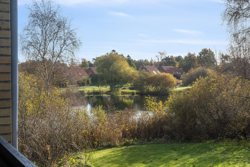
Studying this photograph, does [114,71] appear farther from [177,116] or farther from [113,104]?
[177,116]

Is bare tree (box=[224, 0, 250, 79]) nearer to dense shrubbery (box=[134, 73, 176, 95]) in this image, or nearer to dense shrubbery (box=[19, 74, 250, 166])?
dense shrubbery (box=[19, 74, 250, 166])

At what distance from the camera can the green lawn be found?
9.84 meters

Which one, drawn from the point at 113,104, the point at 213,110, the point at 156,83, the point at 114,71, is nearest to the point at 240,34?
the point at 213,110

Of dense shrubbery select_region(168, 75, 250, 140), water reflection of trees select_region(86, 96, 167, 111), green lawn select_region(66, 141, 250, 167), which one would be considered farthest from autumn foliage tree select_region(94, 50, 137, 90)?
green lawn select_region(66, 141, 250, 167)

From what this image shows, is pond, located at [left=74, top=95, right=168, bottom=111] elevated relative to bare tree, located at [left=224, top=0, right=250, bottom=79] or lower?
lower

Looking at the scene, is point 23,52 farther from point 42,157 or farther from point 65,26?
point 42,157

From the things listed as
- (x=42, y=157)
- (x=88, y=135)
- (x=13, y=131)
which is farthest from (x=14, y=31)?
(x=88, y=135)

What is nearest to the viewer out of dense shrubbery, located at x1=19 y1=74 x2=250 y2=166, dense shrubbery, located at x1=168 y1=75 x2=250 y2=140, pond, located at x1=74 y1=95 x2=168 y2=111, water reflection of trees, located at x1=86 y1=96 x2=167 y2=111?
dense shrubbery, located at x1=19 y1=74 x2=250 y2=166

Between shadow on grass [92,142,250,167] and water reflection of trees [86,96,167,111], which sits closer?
shadow on grass [92,142,250,167]

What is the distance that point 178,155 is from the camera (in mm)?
10844

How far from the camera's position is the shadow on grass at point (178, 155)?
9898 millimetres

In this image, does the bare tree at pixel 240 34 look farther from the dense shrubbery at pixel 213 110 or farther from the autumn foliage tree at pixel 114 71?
the autumn foliage tree at pixel 114 71

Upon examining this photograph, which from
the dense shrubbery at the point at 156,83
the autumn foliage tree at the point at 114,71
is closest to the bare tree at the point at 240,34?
the dense shrubbery at the point at 156,83

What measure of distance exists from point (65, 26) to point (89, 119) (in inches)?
259
